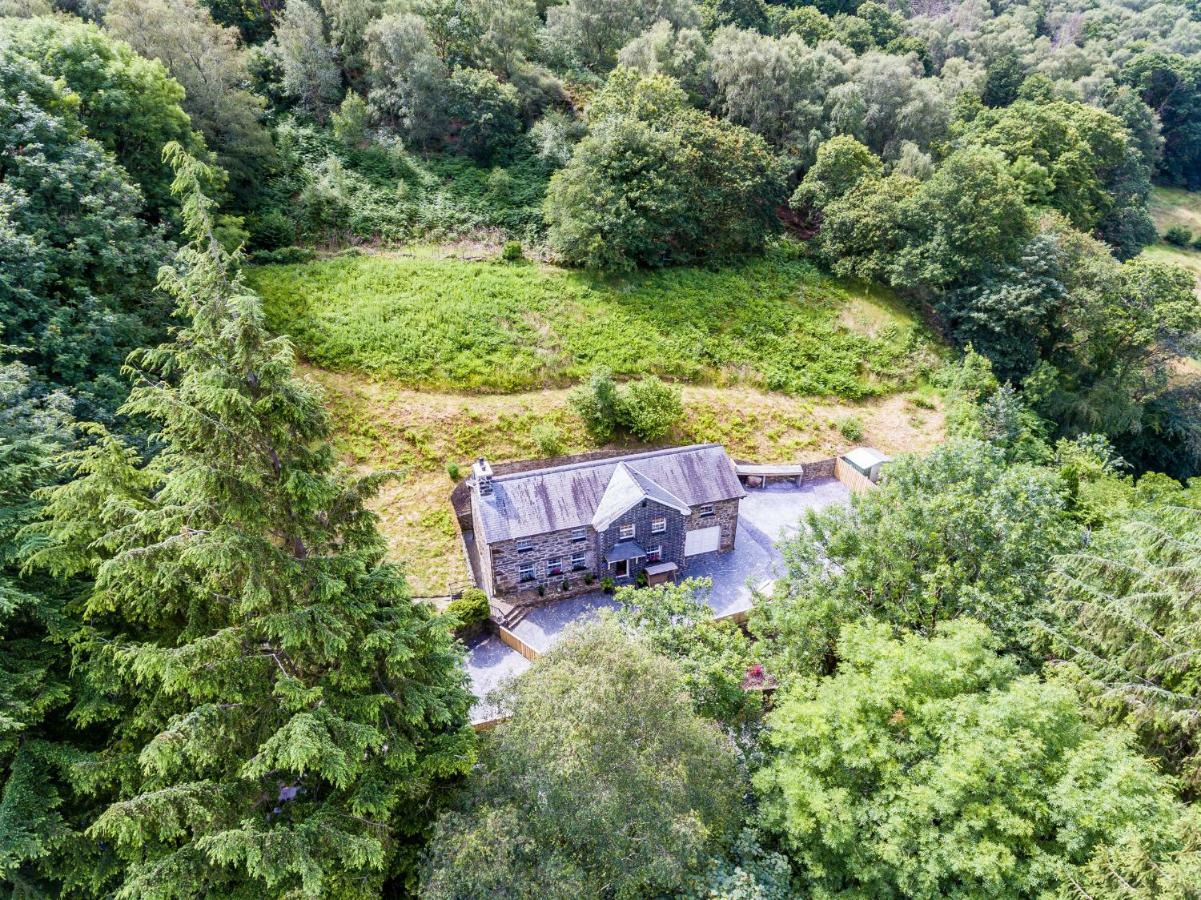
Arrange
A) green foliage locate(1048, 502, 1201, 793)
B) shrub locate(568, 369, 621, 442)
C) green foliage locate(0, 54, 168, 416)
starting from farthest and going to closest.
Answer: shrub locate(568, 369, 621, 442), green foliage locate(0, 54, 168, 416), green foliage locate(1048, 502, 1201, 793)

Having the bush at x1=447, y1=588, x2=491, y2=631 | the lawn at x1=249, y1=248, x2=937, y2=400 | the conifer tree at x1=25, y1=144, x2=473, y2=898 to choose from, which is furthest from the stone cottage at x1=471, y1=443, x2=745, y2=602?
the conifer tree at x1=25, y1=144, x2=473, y2=898

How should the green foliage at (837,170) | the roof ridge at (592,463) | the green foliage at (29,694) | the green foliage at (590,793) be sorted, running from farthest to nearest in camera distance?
the green foliage at (837,170)
the roof ridge at (592,463)
the green foliage at (590,793)
the green foliage at (29,694)

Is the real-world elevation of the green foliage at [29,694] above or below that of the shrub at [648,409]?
above

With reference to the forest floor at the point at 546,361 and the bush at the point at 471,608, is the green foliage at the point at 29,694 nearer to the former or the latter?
the bush at the point at 471,608

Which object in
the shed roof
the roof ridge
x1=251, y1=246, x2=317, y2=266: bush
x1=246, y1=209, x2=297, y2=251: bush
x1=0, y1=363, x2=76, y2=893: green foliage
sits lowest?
the shed roof

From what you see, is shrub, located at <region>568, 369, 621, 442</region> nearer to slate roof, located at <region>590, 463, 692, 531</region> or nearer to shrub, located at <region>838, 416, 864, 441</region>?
slate roof, located at <region>590, 463, 692, 531</region>

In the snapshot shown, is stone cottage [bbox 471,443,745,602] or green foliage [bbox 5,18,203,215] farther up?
green foliage [bbox 5,18,203,215]

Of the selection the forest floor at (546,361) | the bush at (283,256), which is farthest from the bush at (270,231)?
the forest floor at (546,361)
